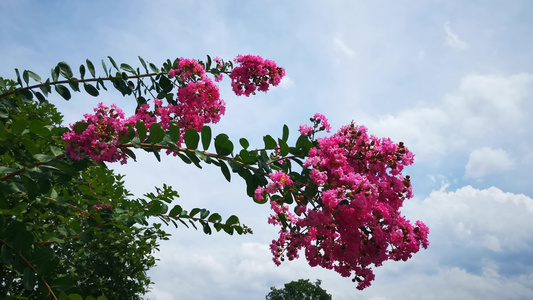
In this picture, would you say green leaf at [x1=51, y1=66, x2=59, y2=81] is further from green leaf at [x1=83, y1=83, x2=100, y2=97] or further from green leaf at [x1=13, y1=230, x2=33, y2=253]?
green leaf at [x1=13, y1=230, x2=33, y2=253]

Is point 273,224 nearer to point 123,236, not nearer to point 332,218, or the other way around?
point 332,218

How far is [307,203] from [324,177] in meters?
0.37

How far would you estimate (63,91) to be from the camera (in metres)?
4.34

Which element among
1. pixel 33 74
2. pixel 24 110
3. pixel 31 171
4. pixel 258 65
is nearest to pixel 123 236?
pixel 24 110

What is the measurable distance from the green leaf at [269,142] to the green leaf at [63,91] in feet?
7.70

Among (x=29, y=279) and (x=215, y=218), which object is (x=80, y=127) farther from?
(x=215, y=218)

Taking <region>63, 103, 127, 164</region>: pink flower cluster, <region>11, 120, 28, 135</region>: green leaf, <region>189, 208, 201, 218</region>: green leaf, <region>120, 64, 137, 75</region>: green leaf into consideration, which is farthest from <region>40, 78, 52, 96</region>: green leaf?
<region>189, 208, 201, 218</region>: green leaf

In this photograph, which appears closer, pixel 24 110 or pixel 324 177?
pixel 324 177

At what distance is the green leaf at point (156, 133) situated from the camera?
9.29 feet

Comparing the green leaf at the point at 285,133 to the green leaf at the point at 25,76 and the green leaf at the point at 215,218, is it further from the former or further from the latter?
the green leaf at the point at 25,76

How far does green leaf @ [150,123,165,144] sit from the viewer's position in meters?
2.83

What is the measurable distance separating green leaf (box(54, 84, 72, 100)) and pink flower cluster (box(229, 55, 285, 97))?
1.72 m

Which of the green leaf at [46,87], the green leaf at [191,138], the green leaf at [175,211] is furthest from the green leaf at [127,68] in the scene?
the green leaf at [191,138]

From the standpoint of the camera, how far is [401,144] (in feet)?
9.55
